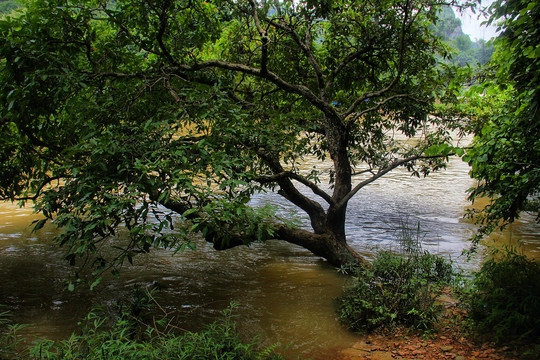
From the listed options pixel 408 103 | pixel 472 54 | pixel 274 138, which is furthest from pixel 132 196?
pixel 472 54

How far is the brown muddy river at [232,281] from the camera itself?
482 cm

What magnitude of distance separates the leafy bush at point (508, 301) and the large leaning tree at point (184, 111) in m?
1.52

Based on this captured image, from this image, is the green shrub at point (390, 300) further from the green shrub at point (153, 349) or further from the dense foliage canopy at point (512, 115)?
the green shrub at point (153, 349)

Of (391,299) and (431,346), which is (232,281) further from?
(431,346)

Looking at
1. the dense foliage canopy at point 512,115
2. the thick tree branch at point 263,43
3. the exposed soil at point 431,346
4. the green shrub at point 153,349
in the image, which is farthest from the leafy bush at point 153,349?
the thick tree branch at point 263,43

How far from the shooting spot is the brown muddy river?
4.82m

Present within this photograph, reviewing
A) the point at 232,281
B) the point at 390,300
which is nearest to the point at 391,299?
the point at 390,300

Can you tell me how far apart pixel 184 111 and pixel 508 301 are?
147 inches

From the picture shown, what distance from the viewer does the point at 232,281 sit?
6.29m

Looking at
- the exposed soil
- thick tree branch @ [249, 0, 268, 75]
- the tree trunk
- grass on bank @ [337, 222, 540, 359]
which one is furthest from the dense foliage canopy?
thick tree branch @ [249, 0, 268, 75]

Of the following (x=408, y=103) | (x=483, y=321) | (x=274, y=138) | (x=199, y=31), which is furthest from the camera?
(x=408, y=103)

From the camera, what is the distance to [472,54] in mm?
65688

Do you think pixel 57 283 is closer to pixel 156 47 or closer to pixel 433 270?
pixel 156 47

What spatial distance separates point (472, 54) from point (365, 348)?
72606mm
